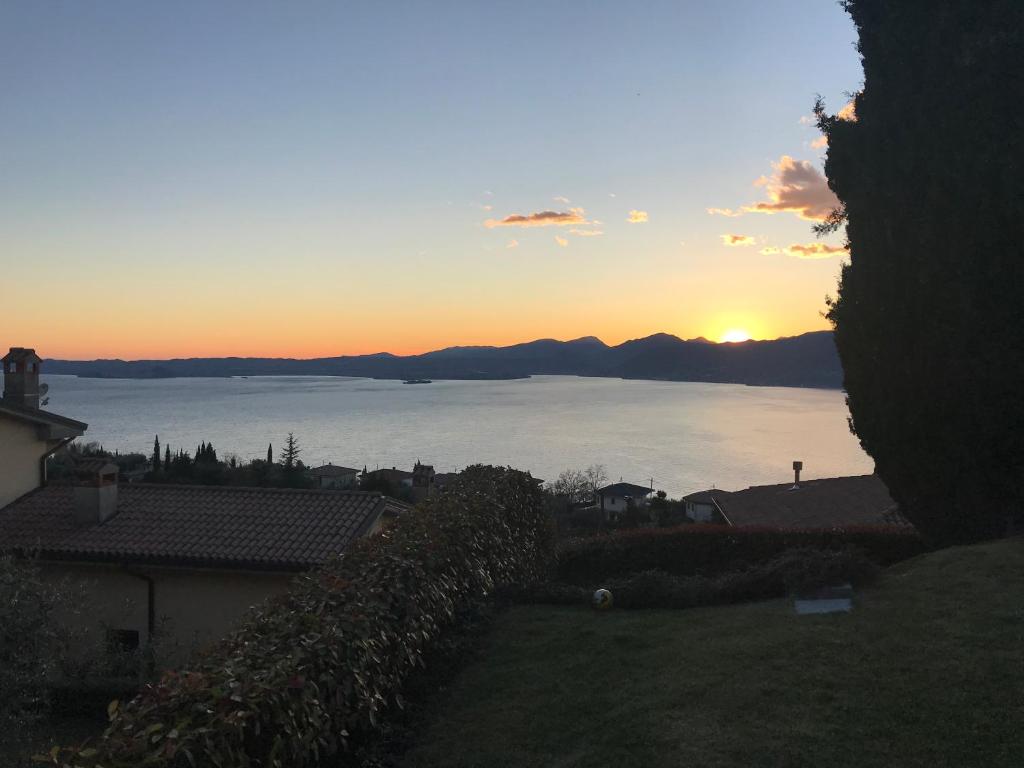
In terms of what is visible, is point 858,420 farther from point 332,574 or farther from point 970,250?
point 332,574

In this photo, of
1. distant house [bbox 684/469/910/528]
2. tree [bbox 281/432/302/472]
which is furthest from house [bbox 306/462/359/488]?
distant house [bbox 684/469/910/528]

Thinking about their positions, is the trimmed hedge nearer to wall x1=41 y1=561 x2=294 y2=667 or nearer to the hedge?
wall x1=41 y1=561 x2=294 y2=667

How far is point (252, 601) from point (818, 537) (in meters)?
10.7

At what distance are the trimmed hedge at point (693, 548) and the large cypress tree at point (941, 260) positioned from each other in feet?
10.2

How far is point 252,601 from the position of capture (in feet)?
39.3

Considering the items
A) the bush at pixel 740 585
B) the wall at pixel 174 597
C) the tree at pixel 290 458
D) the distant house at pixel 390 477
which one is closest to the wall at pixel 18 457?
the wall at pixel 174 597

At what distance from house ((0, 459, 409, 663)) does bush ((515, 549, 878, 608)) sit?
3.77 m

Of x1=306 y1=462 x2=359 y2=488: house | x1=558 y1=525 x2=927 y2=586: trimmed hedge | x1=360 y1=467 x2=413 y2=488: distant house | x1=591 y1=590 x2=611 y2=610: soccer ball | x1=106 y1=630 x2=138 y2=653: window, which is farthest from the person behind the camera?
x1=306 y1=462 x2=359 y2=488: house

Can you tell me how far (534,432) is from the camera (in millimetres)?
113000

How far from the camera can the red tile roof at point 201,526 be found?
1203 cm

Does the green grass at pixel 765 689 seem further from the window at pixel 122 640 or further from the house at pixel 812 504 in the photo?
the house at pixel 812 504

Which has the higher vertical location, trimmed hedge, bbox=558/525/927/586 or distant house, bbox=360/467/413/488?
trimmed hedge, bbox=558/525/927/586

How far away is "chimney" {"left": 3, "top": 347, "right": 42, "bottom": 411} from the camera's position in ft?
52.4

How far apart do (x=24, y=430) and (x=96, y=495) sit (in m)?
3.01
